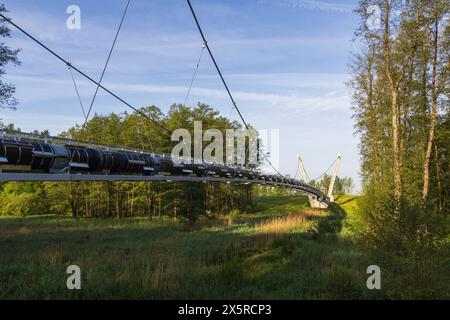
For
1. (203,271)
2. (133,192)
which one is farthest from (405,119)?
(133,192)

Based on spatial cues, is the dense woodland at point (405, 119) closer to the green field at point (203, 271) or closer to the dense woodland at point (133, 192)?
the green field at point (203, 271)

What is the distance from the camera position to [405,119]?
71.8 feet

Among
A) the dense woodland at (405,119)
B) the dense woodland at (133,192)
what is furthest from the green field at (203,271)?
the dense woodland at (133,192)

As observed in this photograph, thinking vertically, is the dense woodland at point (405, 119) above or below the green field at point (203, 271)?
above

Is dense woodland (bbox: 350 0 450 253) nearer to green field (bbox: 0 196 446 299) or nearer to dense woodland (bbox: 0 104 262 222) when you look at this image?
green field (bbox: 0 196 446 299)

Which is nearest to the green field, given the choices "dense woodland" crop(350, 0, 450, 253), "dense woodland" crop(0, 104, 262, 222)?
"dense woodland" crop(350, 0, 450, 253)

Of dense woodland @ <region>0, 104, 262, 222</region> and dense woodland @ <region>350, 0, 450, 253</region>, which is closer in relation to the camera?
dense woodland @ <region>350, 0, 450, 253</region>

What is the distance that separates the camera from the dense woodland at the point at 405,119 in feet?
32.3

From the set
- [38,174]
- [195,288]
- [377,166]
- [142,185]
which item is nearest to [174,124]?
[142,185]

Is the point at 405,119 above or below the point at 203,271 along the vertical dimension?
above

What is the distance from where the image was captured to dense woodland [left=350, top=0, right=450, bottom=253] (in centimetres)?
985

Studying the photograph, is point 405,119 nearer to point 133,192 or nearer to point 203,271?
point 203,271

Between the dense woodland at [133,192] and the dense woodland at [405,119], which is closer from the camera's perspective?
the dense woodland at [405,119]
